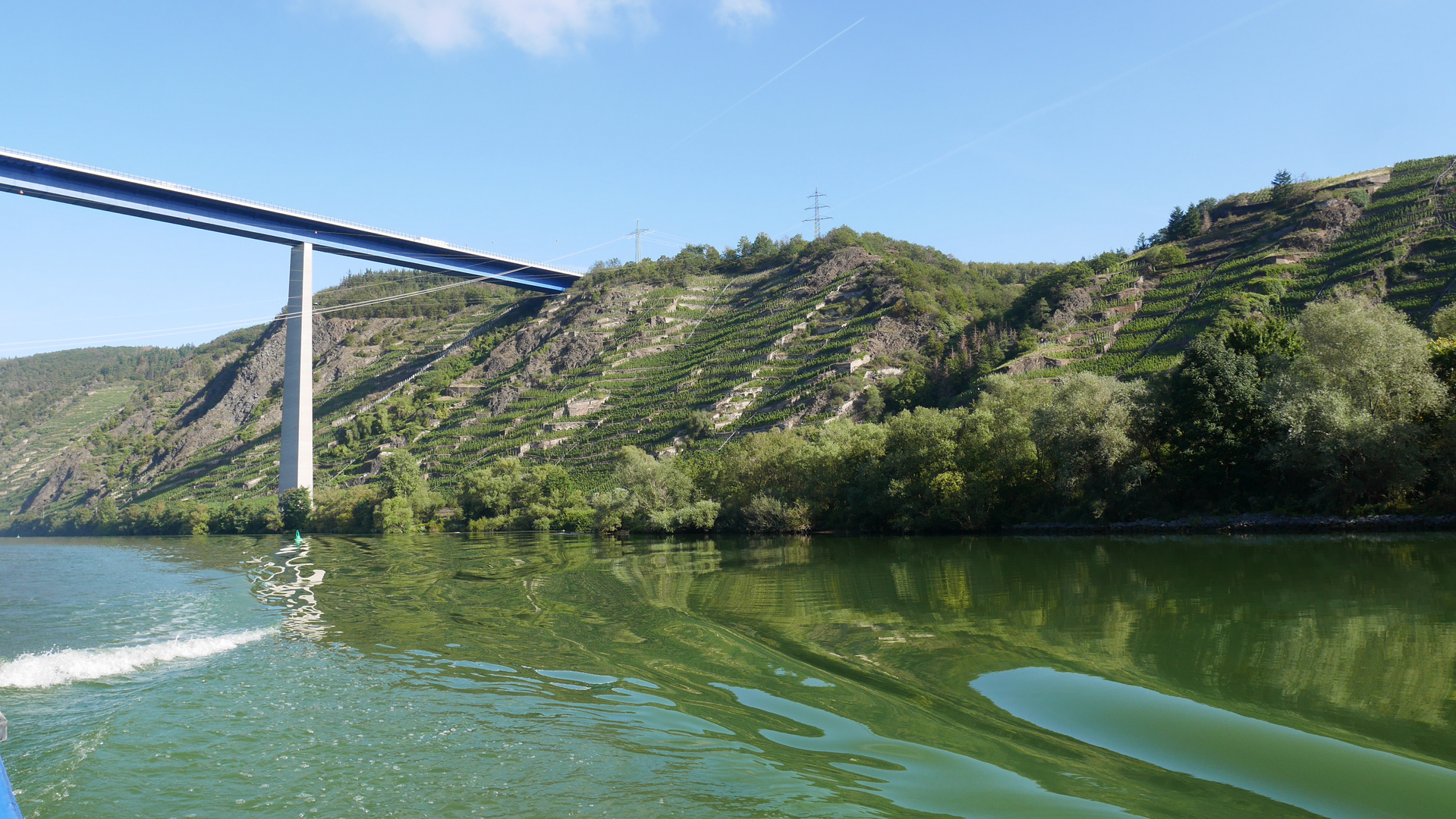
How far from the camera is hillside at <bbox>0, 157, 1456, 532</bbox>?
6241cm

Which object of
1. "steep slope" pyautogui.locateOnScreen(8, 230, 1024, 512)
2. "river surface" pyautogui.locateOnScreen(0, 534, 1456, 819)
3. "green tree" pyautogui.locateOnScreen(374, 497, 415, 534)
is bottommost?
"green tree" pyautogui.locateOnScreen(374, 497, 415, 534)

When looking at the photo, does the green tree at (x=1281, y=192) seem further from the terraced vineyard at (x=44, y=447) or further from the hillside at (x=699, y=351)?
the terraced vineyard at (x=44, y=447)

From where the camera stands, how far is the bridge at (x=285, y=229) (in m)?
64.9

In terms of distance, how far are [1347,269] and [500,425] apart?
271 feet

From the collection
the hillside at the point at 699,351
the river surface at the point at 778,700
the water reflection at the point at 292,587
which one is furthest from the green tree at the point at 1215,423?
the water reflection at the point at 292,587

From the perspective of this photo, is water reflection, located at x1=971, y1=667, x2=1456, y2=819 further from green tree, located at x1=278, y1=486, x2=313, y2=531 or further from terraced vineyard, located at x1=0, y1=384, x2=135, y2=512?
terraced vineyard, located at x1=0, y1=384, x2=135, y2=512

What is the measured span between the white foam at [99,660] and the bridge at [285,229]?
62450mm

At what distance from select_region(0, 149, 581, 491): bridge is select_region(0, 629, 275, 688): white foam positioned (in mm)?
62450

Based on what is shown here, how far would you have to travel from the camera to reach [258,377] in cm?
12962

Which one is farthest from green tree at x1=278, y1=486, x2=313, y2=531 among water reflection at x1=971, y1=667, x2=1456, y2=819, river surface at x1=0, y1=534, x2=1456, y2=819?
water reflection at x1=971, y1=667, x2=1456, y2=819

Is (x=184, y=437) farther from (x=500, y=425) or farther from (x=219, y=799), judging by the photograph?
(x=219, y=799)

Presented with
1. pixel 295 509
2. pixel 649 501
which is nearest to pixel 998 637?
pixel 649 501

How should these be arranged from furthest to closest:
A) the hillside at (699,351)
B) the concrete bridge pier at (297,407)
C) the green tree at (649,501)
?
the concrete bridge pier at (297,407)
the hillside at (699,351)
the green tree at (649,501)

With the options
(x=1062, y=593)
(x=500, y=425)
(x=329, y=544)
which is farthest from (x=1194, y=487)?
(x=500, y=425)
